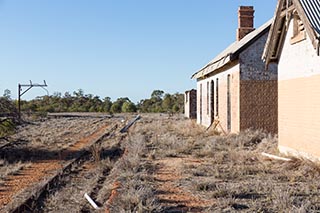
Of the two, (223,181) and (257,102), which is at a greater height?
(257,102)

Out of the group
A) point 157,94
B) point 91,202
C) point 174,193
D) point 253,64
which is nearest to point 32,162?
point 91,202

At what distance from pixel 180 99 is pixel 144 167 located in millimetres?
57994

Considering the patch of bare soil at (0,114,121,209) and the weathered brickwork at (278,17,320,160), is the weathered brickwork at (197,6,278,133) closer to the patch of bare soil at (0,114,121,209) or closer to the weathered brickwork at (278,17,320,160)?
the weathered brickwork at (278,17,320,160)

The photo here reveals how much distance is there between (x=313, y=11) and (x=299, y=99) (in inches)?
99.7

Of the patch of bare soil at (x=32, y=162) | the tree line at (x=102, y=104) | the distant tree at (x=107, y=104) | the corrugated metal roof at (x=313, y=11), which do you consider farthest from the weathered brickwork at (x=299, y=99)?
the distant tree at (x=107, y=104)

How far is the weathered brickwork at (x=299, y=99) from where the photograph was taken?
40.1 feet

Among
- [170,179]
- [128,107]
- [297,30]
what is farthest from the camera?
[128,107]

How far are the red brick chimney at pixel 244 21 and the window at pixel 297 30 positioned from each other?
11.1 meters

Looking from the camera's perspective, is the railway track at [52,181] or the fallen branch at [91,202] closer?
the fallen branch at [91,202]

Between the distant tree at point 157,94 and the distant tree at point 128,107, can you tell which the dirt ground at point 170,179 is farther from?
the distant tree at point 157,94

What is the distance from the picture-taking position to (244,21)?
25.7 m

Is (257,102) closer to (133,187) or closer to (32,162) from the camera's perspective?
(32,162)

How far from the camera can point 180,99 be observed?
7088 cm

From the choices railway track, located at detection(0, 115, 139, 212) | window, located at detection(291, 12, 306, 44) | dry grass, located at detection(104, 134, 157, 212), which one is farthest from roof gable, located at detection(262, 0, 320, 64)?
railway track, located at detection(0, 115, 139, 212)
